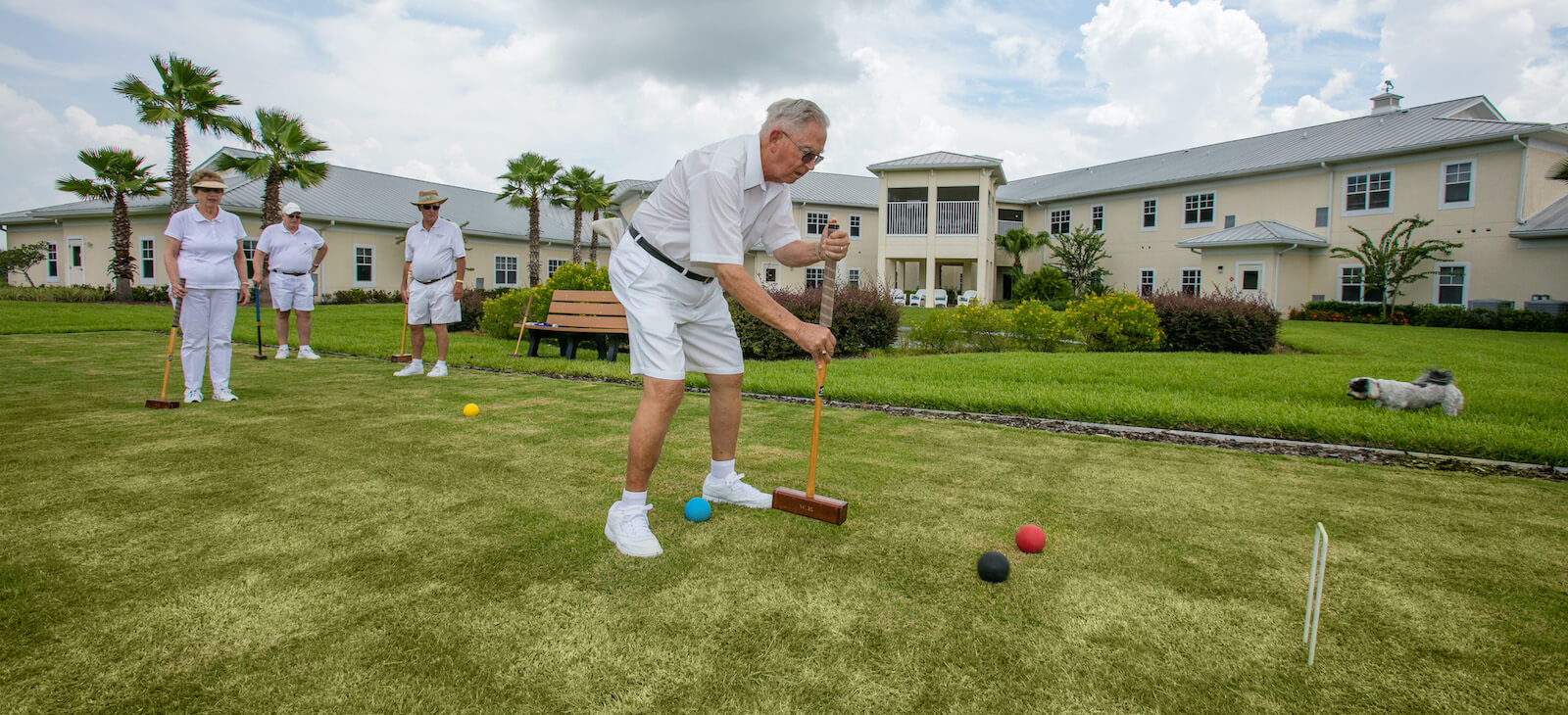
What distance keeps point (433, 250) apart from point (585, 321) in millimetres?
2012

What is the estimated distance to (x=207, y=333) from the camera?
20.0 feet

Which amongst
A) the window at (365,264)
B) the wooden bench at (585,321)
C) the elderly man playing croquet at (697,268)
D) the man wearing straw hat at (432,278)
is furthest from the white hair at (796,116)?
the window at (365,264)

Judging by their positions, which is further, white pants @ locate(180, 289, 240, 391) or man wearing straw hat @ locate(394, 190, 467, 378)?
man wearing straw hat @ locate(394, 190, 467, 378)

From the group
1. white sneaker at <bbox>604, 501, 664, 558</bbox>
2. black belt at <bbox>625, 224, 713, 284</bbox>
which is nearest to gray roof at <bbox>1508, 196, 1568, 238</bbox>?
black belt at <bbox>625, 224, 713, 284</bbox>

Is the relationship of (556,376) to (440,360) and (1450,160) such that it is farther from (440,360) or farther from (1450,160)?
(1450,160)

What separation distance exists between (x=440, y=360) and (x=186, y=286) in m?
2.34

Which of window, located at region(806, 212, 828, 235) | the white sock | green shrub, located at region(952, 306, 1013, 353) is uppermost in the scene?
window, located at region(806, 212, 828, 235)

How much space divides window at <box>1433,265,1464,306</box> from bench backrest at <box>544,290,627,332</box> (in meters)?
23.3

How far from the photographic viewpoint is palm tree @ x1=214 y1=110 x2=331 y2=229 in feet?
71.8

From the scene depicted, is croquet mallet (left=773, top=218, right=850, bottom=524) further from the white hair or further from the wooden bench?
the wooden bench

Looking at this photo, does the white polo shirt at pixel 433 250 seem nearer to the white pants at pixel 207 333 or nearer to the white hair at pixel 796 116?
the white pants at pixel 207 333

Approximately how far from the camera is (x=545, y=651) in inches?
81.0

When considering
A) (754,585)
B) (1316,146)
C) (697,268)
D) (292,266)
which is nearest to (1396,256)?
(1316,146)

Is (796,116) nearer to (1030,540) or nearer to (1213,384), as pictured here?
(1030,540)
